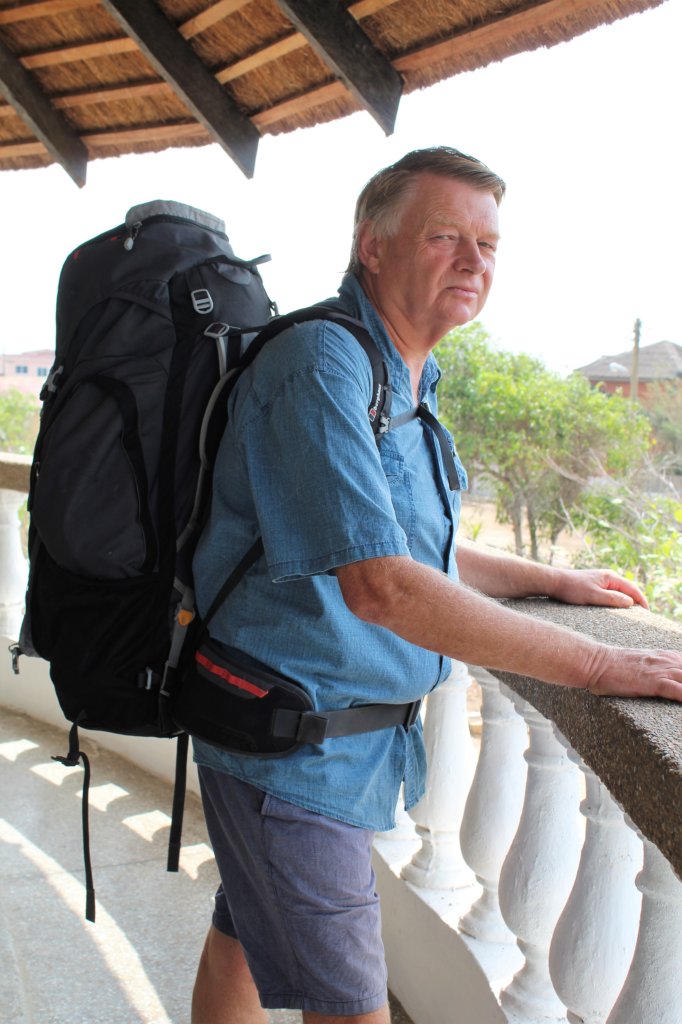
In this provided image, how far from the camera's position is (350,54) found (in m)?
2.94

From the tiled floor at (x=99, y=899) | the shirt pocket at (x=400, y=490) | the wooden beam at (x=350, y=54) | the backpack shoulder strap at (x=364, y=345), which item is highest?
the wooden beam at (x=350, y=54)

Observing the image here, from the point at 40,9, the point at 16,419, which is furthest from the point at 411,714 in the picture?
the point at 16,419

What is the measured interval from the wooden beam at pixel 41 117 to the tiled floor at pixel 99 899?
2334mm

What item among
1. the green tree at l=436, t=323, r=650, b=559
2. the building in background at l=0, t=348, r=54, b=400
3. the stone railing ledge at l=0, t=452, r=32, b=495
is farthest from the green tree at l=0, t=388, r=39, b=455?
the building in background at l=0, t=348, r=54, b=400

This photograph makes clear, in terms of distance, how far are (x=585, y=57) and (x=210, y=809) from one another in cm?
4777

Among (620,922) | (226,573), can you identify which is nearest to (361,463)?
(226,573)

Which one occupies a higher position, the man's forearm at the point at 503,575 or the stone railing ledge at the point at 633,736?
the man's forearm at the point at 503,575

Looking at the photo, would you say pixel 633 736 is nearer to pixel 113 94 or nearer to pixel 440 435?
pixel 440 435

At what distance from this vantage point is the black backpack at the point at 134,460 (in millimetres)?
1318

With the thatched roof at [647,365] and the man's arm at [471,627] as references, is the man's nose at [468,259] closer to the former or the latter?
the man's arm at [471,627]

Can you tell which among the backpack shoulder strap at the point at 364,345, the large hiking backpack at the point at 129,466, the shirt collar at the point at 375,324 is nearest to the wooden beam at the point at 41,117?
the large hiking backpack at the point at 129,466

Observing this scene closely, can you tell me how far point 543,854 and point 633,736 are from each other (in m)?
0.61

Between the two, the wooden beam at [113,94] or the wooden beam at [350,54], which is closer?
the wooden beam at [350,54]

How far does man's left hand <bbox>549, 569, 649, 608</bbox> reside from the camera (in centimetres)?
165
